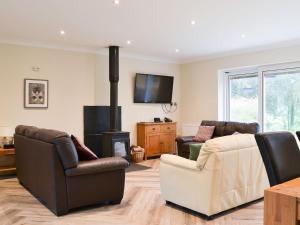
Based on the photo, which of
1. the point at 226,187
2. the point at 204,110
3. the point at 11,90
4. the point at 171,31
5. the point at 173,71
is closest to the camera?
the point at 226,187

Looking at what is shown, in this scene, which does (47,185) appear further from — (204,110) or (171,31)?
(204,110)

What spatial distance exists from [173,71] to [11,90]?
4144mm

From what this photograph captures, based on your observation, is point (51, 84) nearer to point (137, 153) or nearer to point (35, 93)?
point (35, 93)

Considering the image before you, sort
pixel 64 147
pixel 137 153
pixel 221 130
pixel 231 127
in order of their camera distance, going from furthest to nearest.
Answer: pixel 137 153
pixel 221 130
pixel 231 127
pixel 64 147

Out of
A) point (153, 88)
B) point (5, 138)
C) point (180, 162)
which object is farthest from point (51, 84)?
point (180, 162)

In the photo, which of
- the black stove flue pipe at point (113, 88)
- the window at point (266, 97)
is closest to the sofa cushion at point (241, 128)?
the window at point (266, 97)

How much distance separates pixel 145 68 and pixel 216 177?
465 centimetres

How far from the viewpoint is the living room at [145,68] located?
3.54 metres

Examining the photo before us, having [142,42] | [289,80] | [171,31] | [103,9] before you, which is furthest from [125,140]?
[289,80]

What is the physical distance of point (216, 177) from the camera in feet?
9.96

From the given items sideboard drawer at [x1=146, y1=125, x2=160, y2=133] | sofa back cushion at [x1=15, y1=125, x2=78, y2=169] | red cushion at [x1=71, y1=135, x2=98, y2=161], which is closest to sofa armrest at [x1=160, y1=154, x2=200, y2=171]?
red cushion at [x1=71, y1=135, x2=98, y2=161]

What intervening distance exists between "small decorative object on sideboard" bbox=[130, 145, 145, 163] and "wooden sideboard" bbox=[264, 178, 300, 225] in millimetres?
5168

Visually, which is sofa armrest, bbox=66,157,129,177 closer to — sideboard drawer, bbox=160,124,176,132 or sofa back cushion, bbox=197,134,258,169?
sofa back cushion, bbox=197,134,258,169

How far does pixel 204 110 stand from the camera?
7371 millimetres
